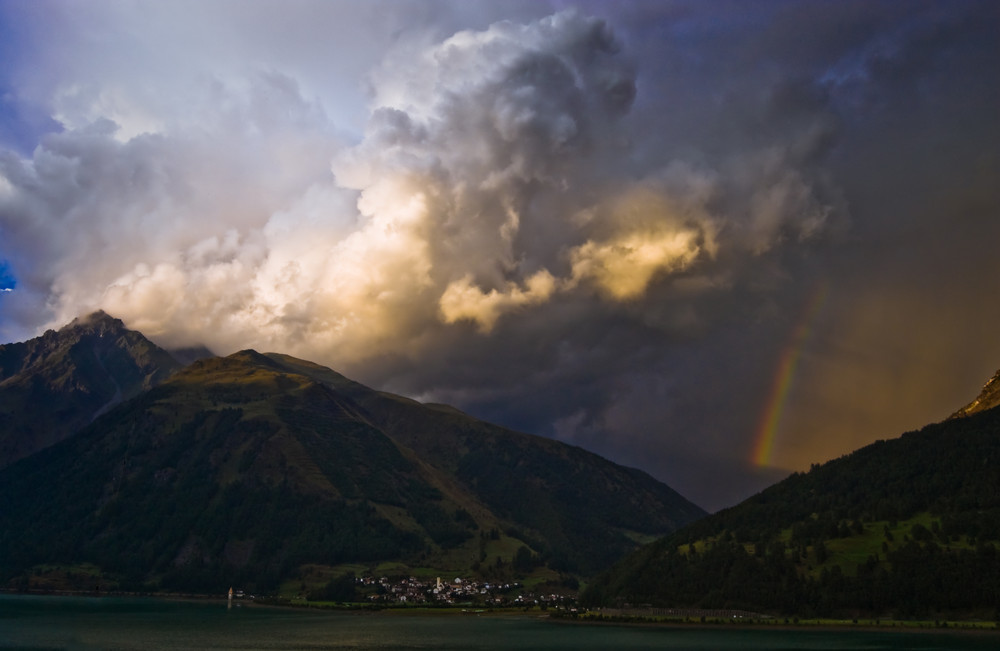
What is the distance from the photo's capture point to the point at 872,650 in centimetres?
19788

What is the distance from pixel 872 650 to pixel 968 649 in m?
20.1

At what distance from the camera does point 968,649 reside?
638 ft
